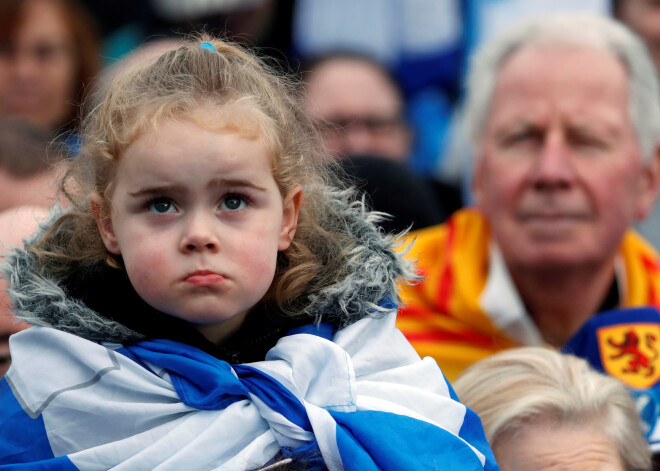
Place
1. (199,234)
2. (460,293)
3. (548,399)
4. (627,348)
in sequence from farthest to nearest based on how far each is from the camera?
(460,293) < (627,348) < (548,399) < (199,234)

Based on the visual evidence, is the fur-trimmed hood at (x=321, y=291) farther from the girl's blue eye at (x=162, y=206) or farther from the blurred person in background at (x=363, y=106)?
the blurred person in background at (x=363, y=106)

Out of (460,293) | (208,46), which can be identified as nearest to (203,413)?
(208,46)

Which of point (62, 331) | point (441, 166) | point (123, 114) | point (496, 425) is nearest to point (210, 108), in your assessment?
point (123, 114)

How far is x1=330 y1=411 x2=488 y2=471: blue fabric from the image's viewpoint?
1731mm

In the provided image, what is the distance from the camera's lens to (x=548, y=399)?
2121 millimetres

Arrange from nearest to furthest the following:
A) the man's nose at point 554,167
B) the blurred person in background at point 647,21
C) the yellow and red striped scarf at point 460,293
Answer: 1. the man's nose at point 554,167
2. the yellow and red striped scarf at point 460,293
3. the blurred person in background at point 647,21

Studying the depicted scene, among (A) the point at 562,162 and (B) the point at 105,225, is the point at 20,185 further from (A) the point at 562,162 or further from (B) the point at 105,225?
(A) the point at 562,162

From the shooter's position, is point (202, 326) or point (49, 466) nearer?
point (49, 466)

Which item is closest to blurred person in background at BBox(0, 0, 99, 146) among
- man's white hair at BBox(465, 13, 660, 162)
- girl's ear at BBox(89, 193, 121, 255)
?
man's white hair at BBox(465, 13, 660, 162)

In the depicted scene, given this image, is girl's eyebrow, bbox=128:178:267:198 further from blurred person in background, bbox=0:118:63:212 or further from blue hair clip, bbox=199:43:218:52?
blurred person in background, bbox=0:118:63:212

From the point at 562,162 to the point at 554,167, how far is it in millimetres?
39

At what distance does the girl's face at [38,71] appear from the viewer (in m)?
4.28

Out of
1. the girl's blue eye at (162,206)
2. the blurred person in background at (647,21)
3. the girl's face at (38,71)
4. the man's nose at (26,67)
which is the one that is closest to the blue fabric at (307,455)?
the girl's blue eye at (162,206)

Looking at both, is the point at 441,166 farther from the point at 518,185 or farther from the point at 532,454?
the point at 532,454
